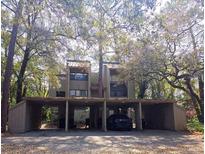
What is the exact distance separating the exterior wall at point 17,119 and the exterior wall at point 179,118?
35.8 feet

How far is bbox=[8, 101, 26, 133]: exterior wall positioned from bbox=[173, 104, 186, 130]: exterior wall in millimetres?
10923

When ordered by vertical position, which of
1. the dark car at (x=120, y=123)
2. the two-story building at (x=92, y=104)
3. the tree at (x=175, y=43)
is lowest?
the dark car at (x=120, y=123)

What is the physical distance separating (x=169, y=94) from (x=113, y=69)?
14829 mm

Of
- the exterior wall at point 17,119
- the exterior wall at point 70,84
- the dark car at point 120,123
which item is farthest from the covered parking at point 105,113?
the exterior wall at point 70,84

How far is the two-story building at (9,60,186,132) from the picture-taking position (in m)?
18.8

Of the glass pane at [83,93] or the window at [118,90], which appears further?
the window at [118,90]

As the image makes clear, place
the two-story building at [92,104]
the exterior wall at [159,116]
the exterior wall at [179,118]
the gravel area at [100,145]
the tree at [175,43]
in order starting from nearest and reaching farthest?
the gravel area at [100,145] < the tree at [175,43] < the two-story building at [92,104] < the exterior wall at [179,118] < the exterior wall at [159,116]

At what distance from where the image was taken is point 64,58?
21.4 m

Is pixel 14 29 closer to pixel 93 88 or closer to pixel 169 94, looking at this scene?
pixel 93 88

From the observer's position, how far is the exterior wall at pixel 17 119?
17.9m

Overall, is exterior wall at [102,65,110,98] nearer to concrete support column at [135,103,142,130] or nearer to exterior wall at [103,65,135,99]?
exterior wall at [103,65,135,99]

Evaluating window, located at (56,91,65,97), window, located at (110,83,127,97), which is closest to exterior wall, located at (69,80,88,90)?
window, located at (56,91,65,97)

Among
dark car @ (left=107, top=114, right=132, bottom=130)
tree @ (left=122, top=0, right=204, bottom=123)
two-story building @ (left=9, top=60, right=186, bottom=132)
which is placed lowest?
dark car @ (left=107, top=114, right=132, bottom=130)

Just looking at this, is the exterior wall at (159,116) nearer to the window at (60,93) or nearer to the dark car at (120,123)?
the dark car at (120,123)
